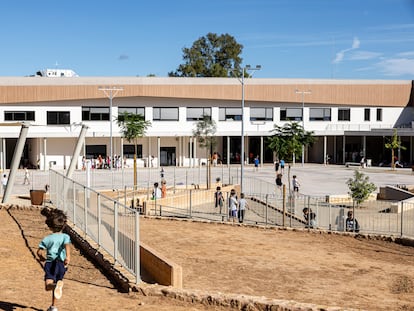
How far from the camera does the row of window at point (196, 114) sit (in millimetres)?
54219

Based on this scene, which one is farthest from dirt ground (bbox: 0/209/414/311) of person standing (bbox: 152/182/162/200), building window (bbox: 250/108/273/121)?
building window (bbox: 250/108/273/121)

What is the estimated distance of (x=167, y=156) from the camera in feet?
192

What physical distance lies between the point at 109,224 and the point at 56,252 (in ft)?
12.6

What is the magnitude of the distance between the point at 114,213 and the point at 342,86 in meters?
53.0

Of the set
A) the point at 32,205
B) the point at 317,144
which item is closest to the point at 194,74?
the point at 317,144

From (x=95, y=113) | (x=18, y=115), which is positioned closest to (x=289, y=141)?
(x=95, y=113)

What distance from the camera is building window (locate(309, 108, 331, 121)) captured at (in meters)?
61.1

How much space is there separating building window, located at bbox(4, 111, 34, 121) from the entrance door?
502 inches

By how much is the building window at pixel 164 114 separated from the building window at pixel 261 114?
7928 millimetres

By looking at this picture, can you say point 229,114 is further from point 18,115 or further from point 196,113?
point 18,115

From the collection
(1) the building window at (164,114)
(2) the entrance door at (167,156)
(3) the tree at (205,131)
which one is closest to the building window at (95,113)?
(1) the building window at (164,114)

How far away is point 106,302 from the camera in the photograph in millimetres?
9297

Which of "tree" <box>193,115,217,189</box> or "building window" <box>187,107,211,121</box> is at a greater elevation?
"building window" <box>187,107,211,121</box>

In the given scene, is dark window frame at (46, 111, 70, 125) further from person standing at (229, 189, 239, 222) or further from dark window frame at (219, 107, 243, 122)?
person standing at (229, 189, 239, 222)
